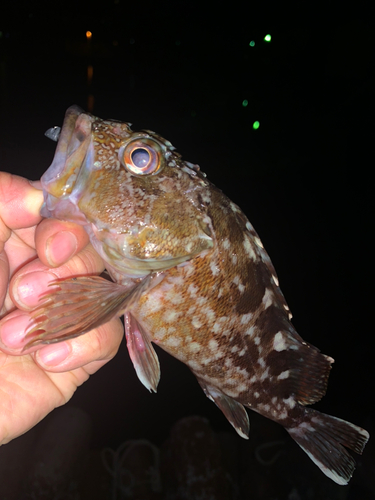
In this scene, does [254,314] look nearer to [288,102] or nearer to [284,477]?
[284,477]

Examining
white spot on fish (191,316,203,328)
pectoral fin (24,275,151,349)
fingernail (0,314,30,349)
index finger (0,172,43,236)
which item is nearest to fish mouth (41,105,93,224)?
index finger (0,172,43,236)

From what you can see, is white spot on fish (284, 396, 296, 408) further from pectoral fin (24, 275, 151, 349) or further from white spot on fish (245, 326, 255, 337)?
pectoral fin (24, 275, 151, 349)

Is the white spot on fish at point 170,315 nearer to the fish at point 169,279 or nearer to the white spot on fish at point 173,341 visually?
the fish at point 169,279

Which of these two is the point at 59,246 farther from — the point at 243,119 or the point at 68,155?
the point at 243,119

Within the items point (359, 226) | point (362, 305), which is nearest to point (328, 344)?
point (362, 305)

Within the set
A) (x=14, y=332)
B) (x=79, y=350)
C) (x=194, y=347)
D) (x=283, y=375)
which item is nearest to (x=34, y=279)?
(x=14, y=332)

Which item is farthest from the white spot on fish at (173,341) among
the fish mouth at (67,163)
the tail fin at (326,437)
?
the tail fin at (326,437)
